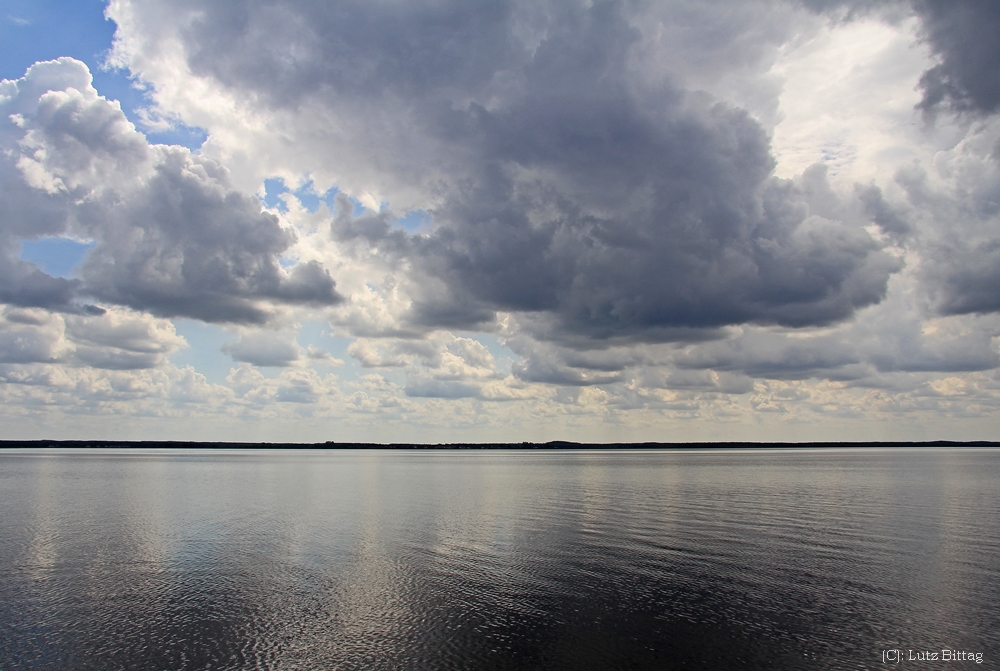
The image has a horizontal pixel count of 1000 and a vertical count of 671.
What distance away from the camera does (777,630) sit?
21156mm

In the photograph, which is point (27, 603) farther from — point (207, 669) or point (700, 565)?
point (700, 565)

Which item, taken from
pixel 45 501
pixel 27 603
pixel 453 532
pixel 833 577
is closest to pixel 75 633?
pixel 27 603

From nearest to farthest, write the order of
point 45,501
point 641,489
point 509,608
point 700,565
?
point 509,608 < point 700,565 < point 45,501 < point 641,489

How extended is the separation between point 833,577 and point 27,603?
3514 centimetres

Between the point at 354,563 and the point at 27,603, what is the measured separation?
13934 millimetres

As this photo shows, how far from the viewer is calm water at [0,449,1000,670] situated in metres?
19.5

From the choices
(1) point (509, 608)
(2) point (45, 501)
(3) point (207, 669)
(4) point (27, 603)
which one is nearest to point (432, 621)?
(1) point (509, 608)

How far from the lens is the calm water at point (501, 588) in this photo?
19.5 m

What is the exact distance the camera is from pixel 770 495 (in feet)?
216

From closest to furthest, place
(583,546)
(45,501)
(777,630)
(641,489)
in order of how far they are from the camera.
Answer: (777,630) < (583,546) < (45,501) < (641,489)

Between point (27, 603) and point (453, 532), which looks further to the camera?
point (453, 532)

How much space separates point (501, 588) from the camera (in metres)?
26.8

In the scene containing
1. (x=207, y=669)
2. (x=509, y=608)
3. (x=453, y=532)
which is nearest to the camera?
(x=207, y=669)

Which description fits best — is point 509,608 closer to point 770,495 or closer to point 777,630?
point 777,630
